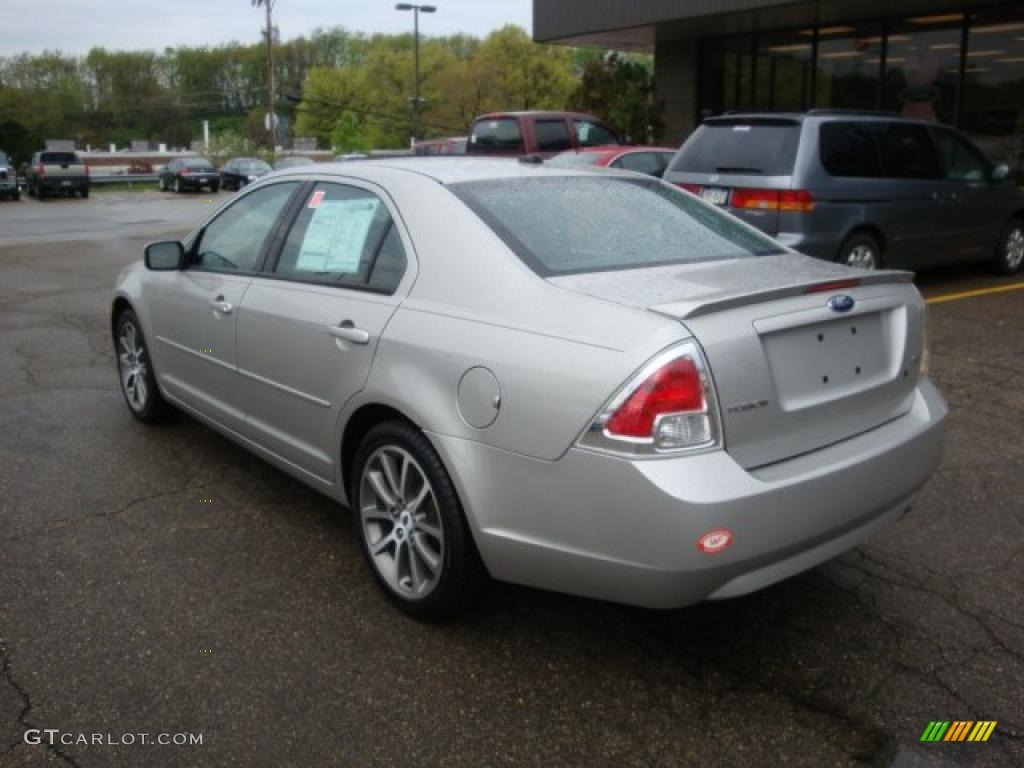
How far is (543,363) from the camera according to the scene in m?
2.77

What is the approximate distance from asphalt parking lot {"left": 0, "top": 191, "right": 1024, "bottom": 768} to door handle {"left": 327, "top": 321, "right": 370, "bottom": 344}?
93cm

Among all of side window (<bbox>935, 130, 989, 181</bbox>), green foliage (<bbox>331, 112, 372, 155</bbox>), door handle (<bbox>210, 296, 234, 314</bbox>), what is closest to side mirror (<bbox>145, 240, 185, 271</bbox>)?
door handle (<bbox>210, 296, 234, 314</bbox>)

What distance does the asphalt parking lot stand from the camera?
2664mm

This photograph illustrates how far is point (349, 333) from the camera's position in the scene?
3.43m

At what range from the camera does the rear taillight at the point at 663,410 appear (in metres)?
2.59

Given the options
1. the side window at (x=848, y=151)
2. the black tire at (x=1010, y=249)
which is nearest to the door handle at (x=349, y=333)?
the side window at (x=848, y=151)

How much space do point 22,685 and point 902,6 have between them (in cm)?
1548

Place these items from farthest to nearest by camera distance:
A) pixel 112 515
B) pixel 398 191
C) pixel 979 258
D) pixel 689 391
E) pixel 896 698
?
pixel 979 258
pixel 112 515
pixel 398 191
pixel 896 698
pixel 689 391

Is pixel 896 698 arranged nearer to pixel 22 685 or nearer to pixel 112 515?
pixel 22 685

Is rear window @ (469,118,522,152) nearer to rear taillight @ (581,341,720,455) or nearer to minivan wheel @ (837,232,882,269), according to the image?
minivan wheel @ (837,232,882,269)

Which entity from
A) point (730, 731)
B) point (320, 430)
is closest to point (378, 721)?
point (730, 731)

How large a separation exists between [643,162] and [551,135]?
107 inches

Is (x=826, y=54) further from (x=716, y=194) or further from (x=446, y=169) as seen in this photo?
(x=446, y=169)

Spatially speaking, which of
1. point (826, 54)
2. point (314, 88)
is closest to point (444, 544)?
point (826, 54)
